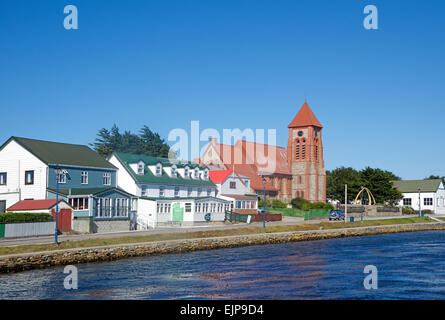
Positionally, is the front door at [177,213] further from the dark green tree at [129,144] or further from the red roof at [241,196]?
the dark green tree at [129,144]

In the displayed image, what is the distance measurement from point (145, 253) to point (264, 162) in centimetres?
6964

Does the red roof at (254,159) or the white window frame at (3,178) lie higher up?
the red roof at (254,159)

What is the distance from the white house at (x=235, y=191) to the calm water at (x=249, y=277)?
2828 cm

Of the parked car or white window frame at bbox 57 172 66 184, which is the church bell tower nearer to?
the parked car

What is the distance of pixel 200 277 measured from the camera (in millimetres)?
31500

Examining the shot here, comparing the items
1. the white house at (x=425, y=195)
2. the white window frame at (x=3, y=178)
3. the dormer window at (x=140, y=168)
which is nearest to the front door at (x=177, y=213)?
the dormer window at (x=140, y=168)

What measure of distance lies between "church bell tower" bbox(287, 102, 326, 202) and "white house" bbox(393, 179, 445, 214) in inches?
833

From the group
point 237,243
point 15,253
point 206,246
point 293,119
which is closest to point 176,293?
point 15,253

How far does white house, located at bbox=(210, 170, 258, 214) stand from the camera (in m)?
74.7

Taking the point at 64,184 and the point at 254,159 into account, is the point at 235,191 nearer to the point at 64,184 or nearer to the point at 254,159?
the point at 64,184

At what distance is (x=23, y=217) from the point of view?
4522 centimetres

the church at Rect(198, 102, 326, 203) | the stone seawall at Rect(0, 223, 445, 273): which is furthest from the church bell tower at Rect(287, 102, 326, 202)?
the stone seawall at Rect(0, 223, 445, 273)

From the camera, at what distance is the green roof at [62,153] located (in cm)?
5714
